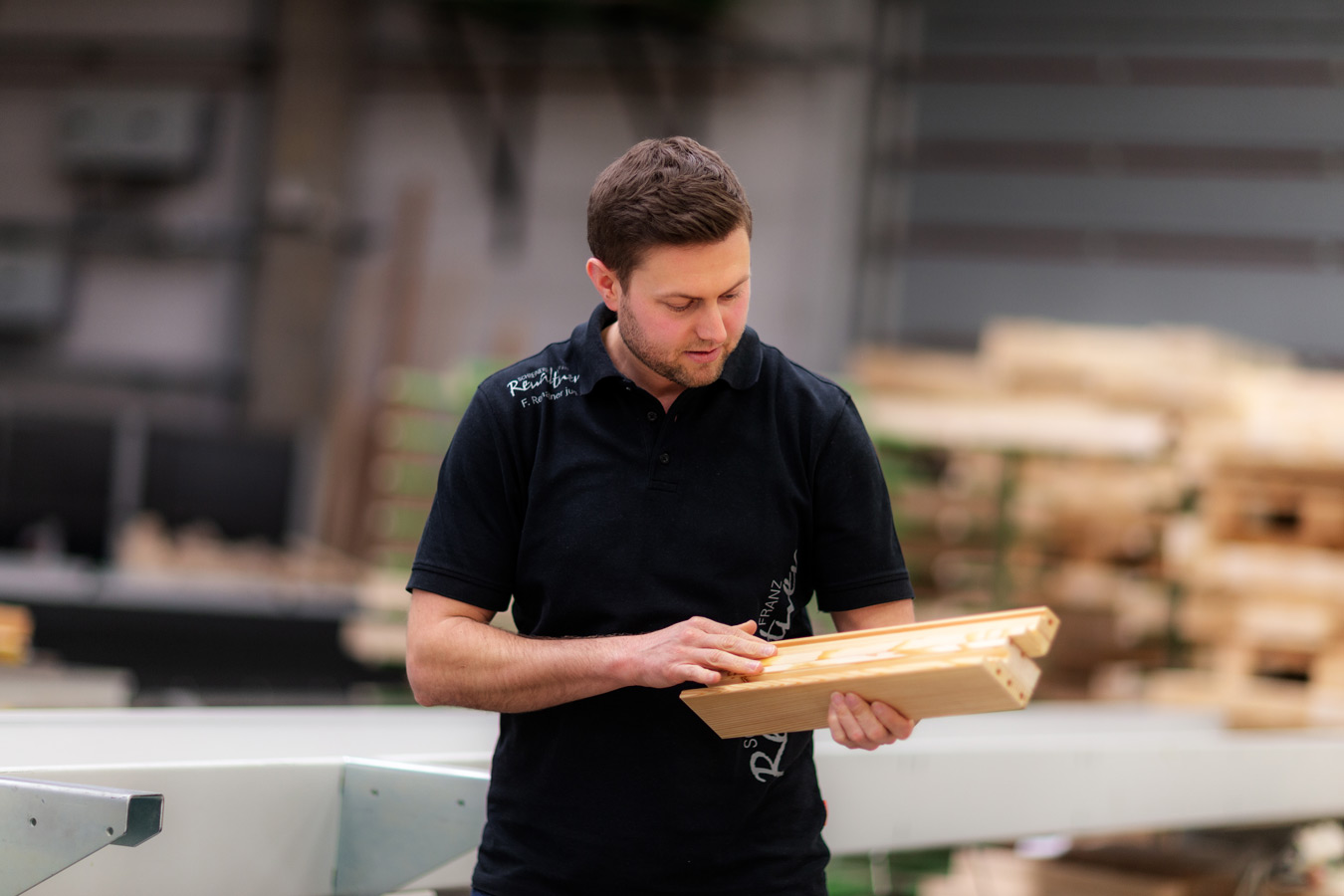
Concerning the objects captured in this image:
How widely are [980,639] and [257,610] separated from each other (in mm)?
6411

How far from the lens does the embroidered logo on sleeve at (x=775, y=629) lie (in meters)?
1.75

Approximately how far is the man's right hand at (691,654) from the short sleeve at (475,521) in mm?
240

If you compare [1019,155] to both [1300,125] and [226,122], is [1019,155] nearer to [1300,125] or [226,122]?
[1300,125]

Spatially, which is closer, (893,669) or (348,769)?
(893,669)

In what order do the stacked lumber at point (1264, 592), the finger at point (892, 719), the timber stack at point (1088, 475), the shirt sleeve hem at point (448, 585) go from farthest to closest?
the timber stack at point (1088, 475)
the stacked lumber at point (1264, 592)
the shirt sleeve hem at point (448, 585)
the finger at point (892, 719)

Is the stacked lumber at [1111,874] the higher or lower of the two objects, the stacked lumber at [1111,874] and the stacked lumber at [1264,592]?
the lower

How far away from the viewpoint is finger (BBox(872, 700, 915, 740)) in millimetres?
1609

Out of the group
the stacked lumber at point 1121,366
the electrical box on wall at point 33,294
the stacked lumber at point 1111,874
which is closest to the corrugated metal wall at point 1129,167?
the stacked lumber at point 1121,366

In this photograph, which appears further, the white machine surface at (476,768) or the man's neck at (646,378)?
the white machine surface at (476,768)

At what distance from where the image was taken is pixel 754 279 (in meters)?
11.6

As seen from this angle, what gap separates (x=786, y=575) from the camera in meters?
1.78

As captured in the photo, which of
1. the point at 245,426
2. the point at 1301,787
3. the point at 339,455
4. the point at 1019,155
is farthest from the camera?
the point at 245,426

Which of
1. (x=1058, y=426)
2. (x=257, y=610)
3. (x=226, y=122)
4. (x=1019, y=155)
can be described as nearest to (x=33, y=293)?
(x=226, y=122)

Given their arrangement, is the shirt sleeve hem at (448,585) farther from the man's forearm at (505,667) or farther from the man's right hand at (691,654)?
the man's right hand at (691,654)
